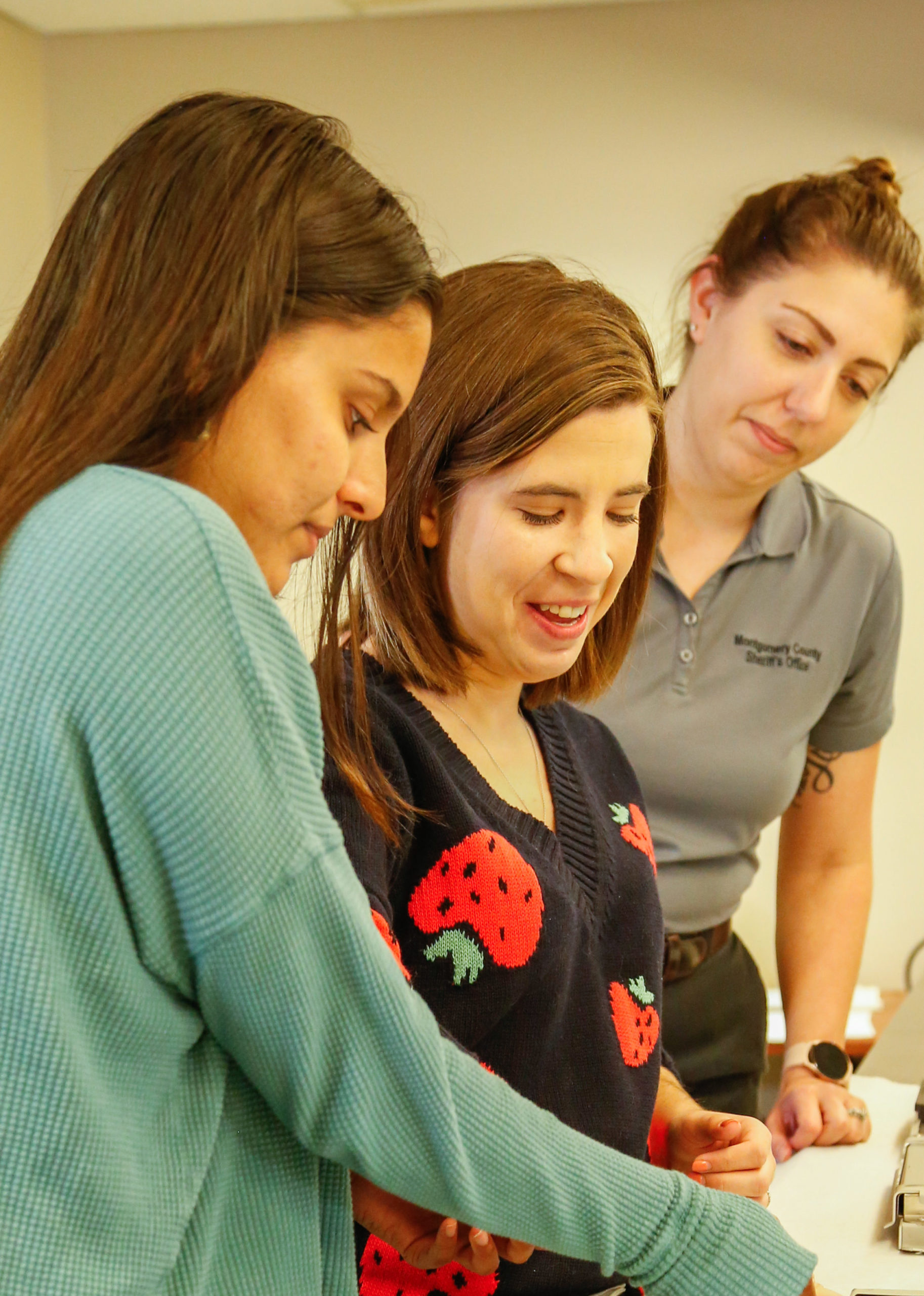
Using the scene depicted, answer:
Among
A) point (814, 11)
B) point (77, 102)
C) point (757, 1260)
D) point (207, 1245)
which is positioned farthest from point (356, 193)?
point (77, 102)

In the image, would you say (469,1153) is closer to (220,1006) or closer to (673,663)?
(220,1006)

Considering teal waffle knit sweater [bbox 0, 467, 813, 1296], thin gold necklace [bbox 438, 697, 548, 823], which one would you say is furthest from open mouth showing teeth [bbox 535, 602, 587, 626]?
teal waffle knit sweater [bbox 0, 467, 813, 1296]

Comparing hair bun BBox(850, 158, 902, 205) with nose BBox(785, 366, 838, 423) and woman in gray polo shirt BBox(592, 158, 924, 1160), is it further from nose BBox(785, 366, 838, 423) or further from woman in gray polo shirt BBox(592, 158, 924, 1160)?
nose BBox(785, 366, 838, 423)

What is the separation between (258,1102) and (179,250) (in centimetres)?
43

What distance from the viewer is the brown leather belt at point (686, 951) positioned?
1599 mm

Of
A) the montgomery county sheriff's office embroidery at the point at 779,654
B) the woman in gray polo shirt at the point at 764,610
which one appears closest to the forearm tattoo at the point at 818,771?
the woman in gray polo shirt at the point at 764,610

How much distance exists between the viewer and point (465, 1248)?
0.78m

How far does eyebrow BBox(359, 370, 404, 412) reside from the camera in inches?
27.1

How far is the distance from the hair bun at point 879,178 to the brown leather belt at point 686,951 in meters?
0.98

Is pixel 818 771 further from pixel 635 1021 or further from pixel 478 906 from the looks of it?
pixel 478 906

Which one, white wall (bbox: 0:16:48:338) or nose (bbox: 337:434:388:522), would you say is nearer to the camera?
nose (bbox: 337:434:388:522)

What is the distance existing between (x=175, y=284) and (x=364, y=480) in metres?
0.15

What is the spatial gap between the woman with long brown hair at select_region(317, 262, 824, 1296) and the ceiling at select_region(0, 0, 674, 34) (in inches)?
84.5

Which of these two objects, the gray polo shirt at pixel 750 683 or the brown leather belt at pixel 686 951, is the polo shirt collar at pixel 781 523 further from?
the brown leather belt at pixel 686 951
